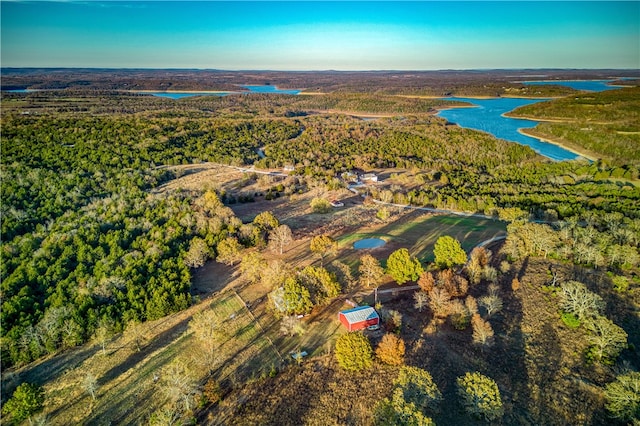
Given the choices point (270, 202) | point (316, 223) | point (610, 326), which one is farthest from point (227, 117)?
point (610, 326)

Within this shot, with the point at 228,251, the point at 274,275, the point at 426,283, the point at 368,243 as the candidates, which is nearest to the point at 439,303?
the point at 426,283

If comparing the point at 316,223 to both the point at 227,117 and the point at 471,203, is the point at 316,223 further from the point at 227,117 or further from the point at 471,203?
the point at 227,117

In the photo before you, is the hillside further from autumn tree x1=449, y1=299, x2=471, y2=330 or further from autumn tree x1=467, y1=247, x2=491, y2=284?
autumn tree x1=467, y1=247, x2=491, y2=284

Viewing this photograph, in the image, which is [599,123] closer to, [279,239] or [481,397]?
[279,239]

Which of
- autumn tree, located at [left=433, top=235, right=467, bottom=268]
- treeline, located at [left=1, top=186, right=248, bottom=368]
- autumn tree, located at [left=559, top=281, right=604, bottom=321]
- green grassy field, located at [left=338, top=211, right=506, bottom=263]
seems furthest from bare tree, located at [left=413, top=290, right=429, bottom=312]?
treeline, located at [left=1, top=186, right=248, bottom=368]

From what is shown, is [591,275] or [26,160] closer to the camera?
[591,275]

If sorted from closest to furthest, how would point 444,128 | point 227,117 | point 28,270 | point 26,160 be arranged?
point 28,270, point 26,160, point 444,128, point 227,117

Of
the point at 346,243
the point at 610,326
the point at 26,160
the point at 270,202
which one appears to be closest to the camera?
the point at 610,326

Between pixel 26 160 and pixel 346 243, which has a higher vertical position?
pixel 26 160
